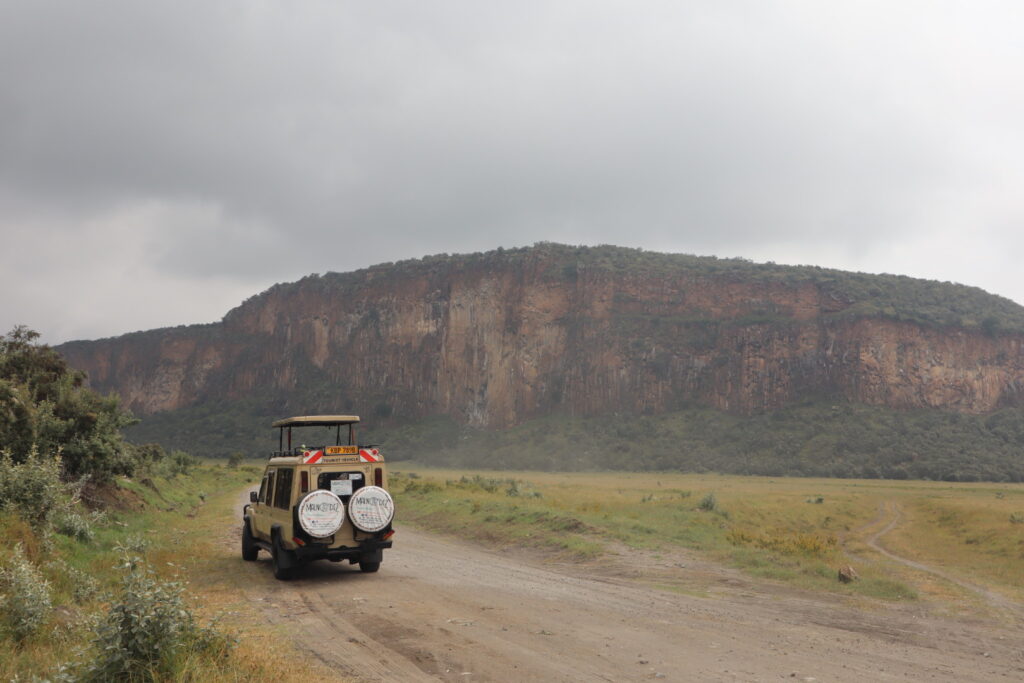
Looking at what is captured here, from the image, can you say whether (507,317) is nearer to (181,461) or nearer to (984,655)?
(181,461)

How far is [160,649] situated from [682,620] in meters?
7.09

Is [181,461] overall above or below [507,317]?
below

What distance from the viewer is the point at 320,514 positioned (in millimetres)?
12555

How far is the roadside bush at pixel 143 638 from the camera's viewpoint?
19.9ft

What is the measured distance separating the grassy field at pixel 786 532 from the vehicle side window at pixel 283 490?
701 cm

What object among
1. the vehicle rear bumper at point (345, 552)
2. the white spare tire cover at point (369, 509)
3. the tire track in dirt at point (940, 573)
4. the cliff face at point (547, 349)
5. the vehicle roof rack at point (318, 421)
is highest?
the cliff face at point (547, 349)

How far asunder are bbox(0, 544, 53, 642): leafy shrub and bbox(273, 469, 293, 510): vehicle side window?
5.16 m

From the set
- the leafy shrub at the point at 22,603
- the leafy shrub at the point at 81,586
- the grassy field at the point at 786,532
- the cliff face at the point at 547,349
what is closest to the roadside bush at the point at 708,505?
the grassy field at the point at 786,532

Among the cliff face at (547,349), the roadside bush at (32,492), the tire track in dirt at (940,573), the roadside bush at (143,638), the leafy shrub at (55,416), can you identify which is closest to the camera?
the roadside bush at (143,638)

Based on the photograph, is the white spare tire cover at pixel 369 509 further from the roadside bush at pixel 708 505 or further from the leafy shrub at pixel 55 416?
the roadside bush at pixel 708 505

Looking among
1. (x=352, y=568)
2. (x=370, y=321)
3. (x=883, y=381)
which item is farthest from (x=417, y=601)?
(x=370, y=321)

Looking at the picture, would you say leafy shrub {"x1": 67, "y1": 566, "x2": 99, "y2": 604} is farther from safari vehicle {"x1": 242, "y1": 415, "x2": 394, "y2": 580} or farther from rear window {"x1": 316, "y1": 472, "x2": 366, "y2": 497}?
rear window {"x1": 316, "y1": 472, "x2": 366, "y2": 497}

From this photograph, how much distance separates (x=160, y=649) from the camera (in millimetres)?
6262

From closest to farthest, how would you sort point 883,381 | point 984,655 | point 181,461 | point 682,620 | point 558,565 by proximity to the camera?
1. point 984,655
2. point 682,620
3. point 558,565
4. point 181,461
5. point 883,381
